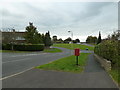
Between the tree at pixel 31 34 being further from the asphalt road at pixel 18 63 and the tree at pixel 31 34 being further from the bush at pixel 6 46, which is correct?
the asphalt road at pixel 18 63

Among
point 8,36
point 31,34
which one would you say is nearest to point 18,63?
point 8,36

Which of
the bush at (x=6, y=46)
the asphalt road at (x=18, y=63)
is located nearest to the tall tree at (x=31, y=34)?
the bush at (x=6, y=46)

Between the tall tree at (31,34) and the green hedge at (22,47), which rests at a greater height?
the tall tree at (31,34)

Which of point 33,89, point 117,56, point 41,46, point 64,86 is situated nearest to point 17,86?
point 33,89

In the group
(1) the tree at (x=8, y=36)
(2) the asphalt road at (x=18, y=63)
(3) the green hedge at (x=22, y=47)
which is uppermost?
(1) the tree at (x=8, y=36)

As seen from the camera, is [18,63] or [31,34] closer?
[18,63]

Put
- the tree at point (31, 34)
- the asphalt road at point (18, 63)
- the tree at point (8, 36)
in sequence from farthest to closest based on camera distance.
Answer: the tree at point (31, 34) → the tree at point (8, 36) → the asphalt road at point (18, 63)

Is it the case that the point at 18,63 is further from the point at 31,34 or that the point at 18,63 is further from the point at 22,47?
the point at 31,34

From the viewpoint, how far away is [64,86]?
16.5ft

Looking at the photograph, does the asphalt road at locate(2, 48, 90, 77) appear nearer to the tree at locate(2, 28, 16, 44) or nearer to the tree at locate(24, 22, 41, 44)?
the tree at locate(2, 28, 16, 44)

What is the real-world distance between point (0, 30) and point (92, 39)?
2862 inches

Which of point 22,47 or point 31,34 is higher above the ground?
point 31,34

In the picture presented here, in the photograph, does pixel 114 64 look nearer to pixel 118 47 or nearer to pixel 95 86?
pixel 118 47

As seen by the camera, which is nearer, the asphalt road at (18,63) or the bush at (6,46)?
the asphalt road at (18,63)
